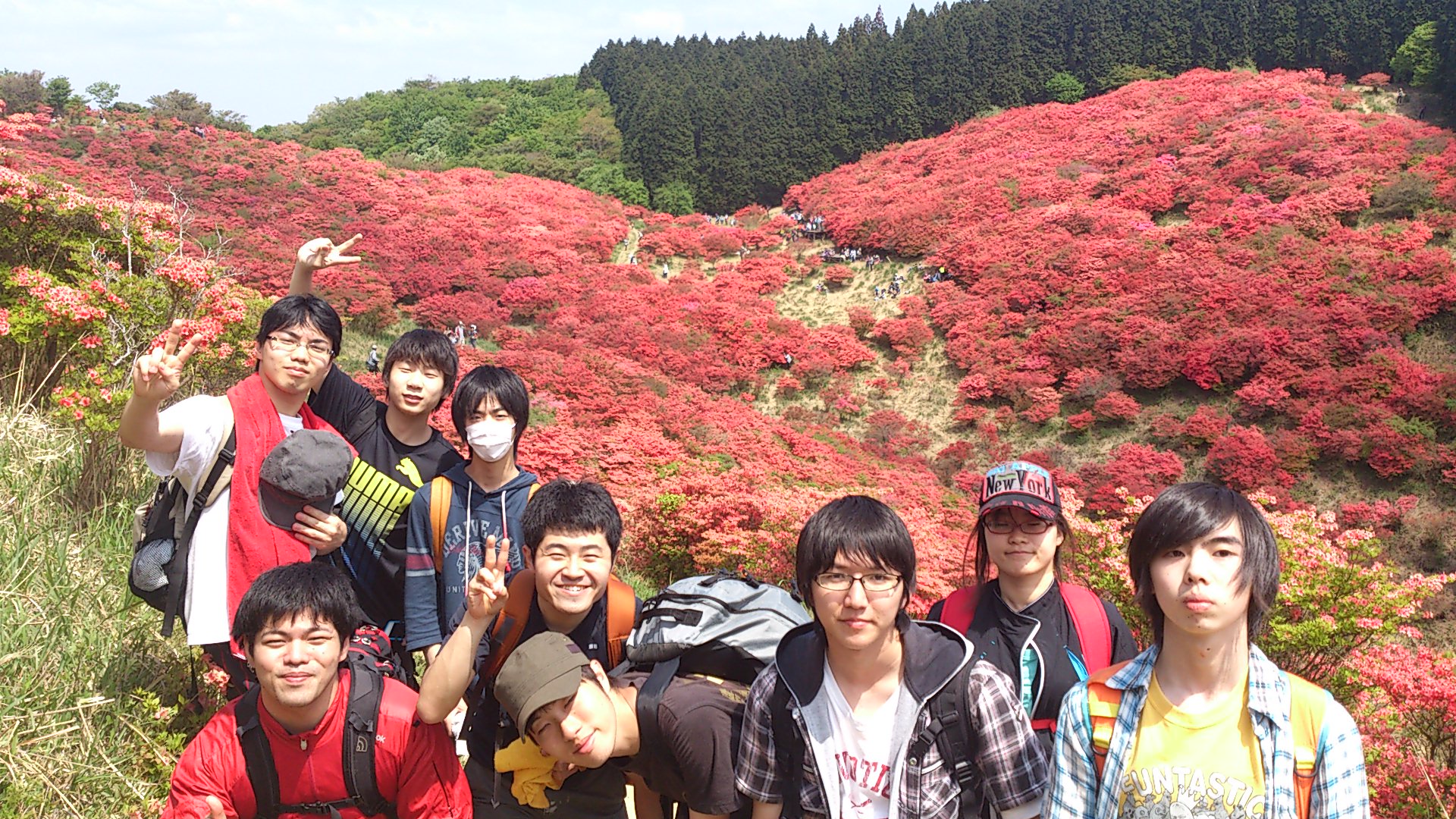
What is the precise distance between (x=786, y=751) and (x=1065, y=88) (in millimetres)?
34147

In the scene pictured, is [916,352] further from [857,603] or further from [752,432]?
[857,603]

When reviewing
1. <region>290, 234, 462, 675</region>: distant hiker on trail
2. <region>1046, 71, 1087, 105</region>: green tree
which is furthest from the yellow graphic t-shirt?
<region>1046, 71, 1087, 105</region>: green tree

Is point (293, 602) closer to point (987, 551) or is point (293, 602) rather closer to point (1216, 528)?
point (987, 551)

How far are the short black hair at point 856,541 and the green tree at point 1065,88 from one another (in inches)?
1315

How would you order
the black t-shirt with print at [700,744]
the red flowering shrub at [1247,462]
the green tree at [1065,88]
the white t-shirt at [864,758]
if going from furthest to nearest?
the green tree at [1065,88]
the red flowering shrub at [1247,462]
the black t-shirt with print at [700,744]
the white t-shirt at [864,758]

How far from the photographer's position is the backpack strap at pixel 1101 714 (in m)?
1.58

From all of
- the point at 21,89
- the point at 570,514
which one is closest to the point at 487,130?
the point at 21,89

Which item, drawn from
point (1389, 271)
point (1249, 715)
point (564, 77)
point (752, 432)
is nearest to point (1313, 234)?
point (1389, 271)

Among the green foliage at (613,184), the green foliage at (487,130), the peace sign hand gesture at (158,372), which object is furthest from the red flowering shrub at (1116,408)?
the green foliage at (487,130)

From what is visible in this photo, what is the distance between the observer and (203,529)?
228 cm

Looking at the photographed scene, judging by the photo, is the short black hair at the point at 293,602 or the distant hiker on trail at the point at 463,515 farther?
the distant hiker on trail at the point at 463,515

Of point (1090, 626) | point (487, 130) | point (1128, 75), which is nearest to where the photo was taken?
point (1090, 626)

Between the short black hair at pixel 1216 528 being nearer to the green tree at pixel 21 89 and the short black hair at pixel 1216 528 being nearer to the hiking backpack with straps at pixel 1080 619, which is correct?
the hiking backpack with straps at pixel 1080 619

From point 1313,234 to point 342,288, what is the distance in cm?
1667
